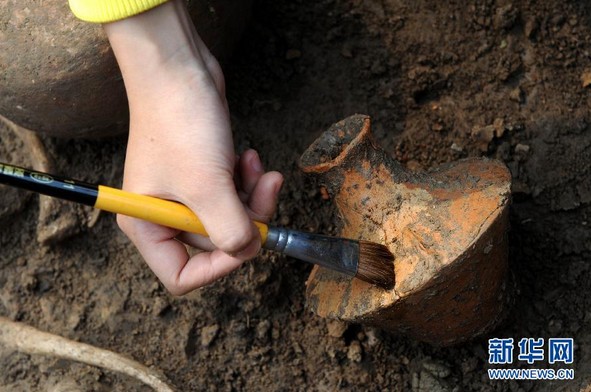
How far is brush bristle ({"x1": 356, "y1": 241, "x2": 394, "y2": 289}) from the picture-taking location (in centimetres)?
154

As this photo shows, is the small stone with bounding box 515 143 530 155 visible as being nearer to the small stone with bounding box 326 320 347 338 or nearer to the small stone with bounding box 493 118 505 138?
the small stone with bounding box 493 118 505 138

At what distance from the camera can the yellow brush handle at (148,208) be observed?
1.42 meters

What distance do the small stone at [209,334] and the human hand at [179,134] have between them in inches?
18.8

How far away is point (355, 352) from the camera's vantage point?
1.96 meters

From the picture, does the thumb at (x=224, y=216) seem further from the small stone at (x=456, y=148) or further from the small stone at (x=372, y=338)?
the small stone at (x=456, y=148)

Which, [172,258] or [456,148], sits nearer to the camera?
[172,258]

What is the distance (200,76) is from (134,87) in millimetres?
138

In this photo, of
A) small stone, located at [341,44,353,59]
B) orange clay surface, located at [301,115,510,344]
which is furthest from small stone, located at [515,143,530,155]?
small stone, located at [341,44,353,59]

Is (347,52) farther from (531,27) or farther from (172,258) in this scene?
(172,258)

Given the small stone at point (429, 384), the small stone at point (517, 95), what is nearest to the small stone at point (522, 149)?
the small stone at point (517, 95)

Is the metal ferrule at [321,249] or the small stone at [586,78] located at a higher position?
the small stone at [586,78]

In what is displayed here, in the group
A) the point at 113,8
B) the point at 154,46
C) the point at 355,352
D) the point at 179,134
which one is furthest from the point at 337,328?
the point at 113,8

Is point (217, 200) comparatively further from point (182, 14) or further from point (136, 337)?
point (136, 337)

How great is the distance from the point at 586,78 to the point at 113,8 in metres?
Answer: 1.35
